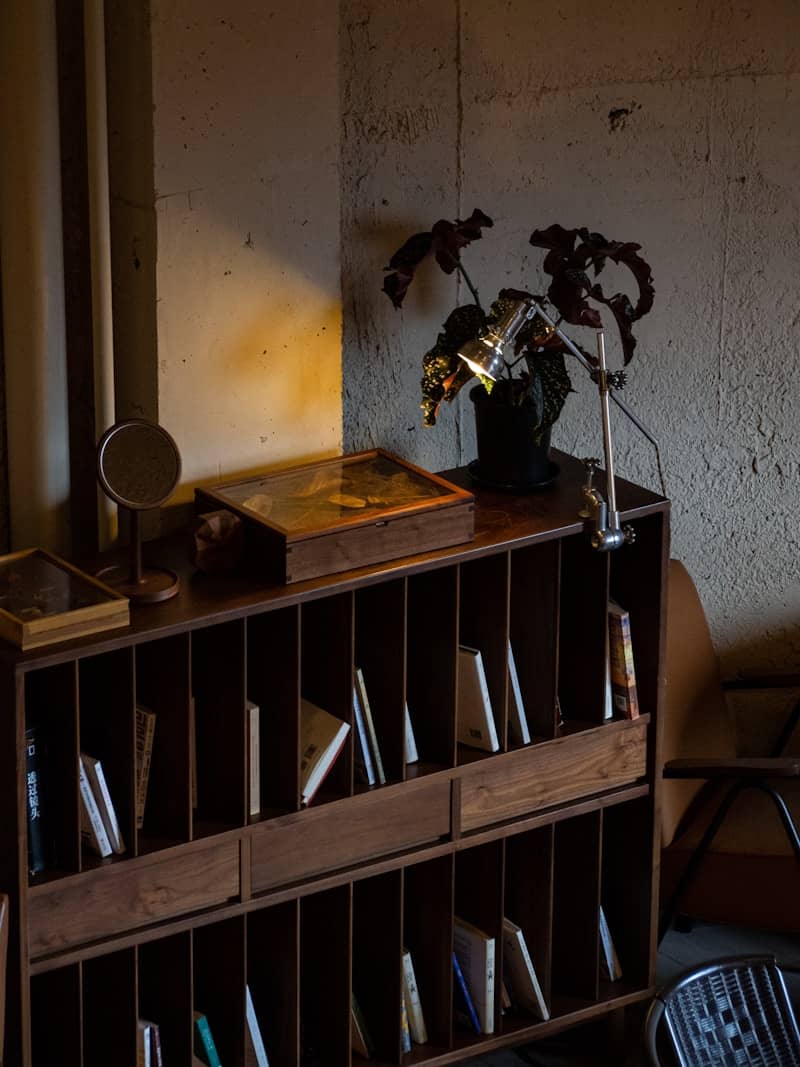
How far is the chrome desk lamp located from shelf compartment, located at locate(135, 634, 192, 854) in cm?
78

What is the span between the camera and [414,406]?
3.67 m

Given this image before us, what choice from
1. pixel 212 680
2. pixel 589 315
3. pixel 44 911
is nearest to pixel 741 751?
pixel 589 315

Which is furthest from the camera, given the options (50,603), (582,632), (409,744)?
(582,632)

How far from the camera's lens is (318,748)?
308 cm

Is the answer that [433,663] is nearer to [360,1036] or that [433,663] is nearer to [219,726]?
[219,726]

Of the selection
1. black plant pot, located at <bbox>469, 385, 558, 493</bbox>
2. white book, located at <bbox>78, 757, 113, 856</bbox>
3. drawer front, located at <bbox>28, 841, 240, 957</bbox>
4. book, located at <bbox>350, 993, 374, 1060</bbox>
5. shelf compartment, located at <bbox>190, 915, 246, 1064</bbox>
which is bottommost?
book, located at <bbox>350, 993, 374, 1060</bbox>

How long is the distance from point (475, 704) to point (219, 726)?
0.56 meters

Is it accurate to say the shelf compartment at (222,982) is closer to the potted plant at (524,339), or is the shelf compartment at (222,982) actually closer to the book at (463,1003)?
the book at (463,1003)

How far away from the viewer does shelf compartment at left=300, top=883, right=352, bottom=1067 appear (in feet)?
10.6

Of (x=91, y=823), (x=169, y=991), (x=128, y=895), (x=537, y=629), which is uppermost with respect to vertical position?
(x=537, y=629)

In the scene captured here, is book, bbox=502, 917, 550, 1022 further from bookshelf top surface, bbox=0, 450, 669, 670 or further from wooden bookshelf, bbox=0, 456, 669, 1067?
bookshelf top surface, bbox=0, 450, 669, 670

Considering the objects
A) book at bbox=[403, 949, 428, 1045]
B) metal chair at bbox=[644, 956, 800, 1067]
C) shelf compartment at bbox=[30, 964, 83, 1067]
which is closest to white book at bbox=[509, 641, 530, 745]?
book at bbox=[403, 949, 428, 1045]

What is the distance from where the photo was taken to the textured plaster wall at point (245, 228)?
3.07m

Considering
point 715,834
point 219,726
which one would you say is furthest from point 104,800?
point 715,834
